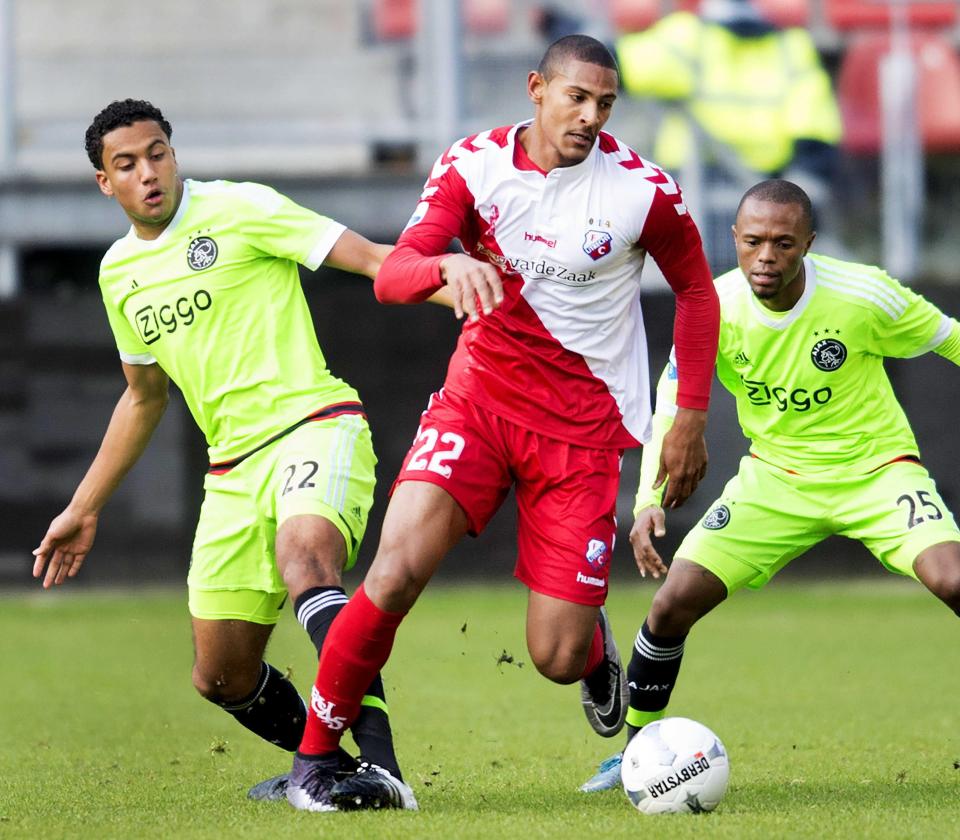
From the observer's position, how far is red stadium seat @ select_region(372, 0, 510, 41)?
16594 millimetres

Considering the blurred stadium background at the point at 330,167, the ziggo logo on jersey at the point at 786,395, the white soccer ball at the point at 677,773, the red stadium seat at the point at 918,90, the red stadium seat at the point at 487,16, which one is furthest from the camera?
the red stadium seat at the point at 918,90

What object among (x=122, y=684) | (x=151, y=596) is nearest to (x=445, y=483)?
(x=122, y=684)

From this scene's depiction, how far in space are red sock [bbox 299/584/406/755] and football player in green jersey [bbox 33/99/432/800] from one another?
246 mm

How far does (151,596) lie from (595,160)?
8.97 metres

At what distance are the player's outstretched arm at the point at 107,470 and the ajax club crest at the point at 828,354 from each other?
8.32ft

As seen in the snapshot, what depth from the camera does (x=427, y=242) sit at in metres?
5.50

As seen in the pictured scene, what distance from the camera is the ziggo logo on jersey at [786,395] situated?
271 inches

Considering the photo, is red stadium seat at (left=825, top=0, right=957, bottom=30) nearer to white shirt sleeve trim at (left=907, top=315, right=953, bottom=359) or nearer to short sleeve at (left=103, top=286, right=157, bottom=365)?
white shirt sleeve trim at (left=907, top=315, right=953, bottom=359)

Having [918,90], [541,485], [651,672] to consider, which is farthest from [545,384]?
[918,90]

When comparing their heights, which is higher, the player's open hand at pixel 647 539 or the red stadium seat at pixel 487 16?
the player's open hand at pixel 647 539

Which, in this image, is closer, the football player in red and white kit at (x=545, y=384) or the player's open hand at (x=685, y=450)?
the football player in red and white kit at (x=545, y=384)

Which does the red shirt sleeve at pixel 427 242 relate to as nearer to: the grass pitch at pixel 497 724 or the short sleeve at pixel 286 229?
the short sleeve at pixel 286 229

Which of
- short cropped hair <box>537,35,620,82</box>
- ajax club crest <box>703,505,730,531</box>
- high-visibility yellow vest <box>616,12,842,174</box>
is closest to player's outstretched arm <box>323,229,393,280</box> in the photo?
short cropped hair <box>537,35,620,82</box>

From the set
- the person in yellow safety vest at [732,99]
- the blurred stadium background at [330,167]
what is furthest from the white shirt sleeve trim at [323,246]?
the person in yellow safety vest at [732,99]
